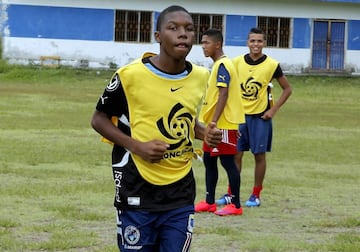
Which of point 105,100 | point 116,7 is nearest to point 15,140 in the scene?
point 105,100

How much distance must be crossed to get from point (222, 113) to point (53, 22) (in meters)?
26.7

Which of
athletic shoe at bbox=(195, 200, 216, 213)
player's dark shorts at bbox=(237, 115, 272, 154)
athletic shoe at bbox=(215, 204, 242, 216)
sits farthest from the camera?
player's dark shorts at bbox=(237, 115, 272, 154)

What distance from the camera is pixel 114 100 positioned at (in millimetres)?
4789

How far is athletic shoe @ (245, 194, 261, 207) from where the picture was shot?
363 inches

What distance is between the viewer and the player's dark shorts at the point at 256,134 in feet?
30.5

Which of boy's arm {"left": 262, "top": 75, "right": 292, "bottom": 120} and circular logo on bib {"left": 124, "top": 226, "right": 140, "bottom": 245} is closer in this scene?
circular logo on bib {"left": 124, "top": 226, "right": 140, "bottom": 245}

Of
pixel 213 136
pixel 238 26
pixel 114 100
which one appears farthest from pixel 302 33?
pixel 114 100

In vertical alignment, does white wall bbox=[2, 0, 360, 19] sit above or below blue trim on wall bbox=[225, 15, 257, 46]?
above

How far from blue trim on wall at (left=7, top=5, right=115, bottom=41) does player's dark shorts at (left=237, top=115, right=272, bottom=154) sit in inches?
Result: 1011

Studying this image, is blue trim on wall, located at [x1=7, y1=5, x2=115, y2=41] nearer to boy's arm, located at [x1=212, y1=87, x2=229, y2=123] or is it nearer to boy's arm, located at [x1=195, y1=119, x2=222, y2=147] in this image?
boy's arm, located at [x1=212, y1=87, x2=229, y2=123]

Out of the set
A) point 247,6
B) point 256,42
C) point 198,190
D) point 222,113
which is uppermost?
point 247,6

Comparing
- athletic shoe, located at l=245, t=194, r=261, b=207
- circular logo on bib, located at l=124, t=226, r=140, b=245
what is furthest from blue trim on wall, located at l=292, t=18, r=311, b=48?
circular logo on bib, located at l=124, t=226, r=140, b=245

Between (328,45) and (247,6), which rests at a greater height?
(247,6)

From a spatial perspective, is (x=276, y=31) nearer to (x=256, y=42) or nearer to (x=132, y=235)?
(x=256, y=42)
